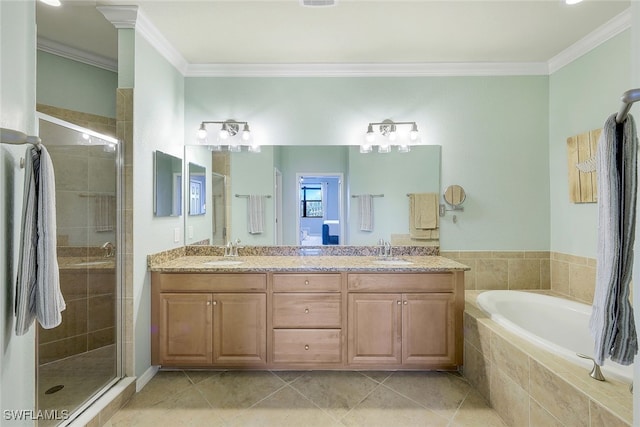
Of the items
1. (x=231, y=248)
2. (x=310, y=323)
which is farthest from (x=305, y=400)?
(x=231, y=248)

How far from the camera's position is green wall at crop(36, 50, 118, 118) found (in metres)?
2.47

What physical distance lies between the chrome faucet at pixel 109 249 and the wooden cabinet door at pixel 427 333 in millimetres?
2114

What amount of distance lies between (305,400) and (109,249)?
5.56 ft

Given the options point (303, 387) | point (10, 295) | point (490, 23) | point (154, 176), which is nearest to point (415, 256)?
point (303, 387)

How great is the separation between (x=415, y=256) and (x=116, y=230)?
242 centimetres

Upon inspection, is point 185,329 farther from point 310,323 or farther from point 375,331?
point 375,331

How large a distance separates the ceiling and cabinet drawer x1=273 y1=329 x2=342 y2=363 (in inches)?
90.0

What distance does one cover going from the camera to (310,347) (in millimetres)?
2271

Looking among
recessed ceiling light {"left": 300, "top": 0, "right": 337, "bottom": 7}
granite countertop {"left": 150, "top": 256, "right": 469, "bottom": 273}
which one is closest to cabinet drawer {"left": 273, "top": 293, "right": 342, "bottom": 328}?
granite countertop {"left": 150, "top": 256, "right": 469, "bottom": 273}

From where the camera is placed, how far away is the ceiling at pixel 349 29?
2016mm

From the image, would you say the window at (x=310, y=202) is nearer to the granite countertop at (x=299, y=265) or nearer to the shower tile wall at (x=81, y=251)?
the granite countertop at (x=299, y=265)

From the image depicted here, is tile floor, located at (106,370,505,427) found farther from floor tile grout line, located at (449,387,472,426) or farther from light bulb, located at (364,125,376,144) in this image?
light bulb, located at (364,125,376,144)

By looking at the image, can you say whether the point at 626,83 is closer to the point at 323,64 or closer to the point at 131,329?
the point at 323,64
